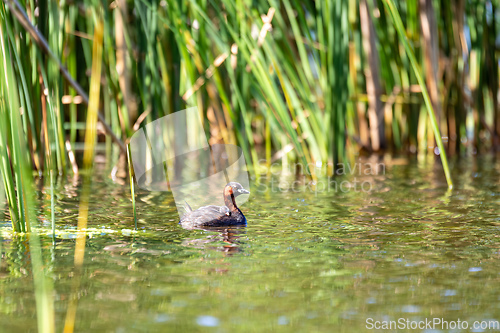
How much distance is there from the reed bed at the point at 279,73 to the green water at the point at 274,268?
509mm

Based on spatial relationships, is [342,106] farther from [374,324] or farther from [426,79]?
[374,324]

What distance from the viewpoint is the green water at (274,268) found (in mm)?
2379

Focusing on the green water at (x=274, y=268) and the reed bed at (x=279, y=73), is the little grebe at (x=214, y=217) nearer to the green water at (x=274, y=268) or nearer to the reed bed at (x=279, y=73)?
the green water at (x=274, y=268)

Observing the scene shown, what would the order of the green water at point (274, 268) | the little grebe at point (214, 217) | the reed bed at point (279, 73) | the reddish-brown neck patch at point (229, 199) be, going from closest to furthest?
the green water at point (274, 268), the little grebe at point (214, 217), the reddish-brown neck patch at point (229, 199), the reed bed at point (279, 73)

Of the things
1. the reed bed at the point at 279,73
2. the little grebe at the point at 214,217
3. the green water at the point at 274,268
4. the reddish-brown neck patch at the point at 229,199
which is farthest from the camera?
the reed bed at the point at 279,73

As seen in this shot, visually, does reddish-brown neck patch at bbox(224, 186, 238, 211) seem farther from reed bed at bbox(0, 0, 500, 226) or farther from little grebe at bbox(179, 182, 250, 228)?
reed bed at bbox(0, 0, 500, 226)

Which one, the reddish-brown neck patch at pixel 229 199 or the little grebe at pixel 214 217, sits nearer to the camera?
the little grebe at pixel 214 217

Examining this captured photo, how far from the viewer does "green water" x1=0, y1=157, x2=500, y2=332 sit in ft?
7.80

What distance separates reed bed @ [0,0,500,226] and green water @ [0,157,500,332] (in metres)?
0.51

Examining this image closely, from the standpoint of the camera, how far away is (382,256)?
3168 mm

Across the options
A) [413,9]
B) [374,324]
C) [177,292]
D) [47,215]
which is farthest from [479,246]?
[413,9]

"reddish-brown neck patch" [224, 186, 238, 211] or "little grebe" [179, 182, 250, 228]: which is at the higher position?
"reddish-brown neck patch" [224, 186, 238, 211]

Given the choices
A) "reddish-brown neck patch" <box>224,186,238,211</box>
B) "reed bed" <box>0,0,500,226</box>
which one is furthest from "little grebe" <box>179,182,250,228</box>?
"reed bed" <box>0,0,500,226</box>

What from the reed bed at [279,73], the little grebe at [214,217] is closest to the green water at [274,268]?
the little grebe at [214,217]
